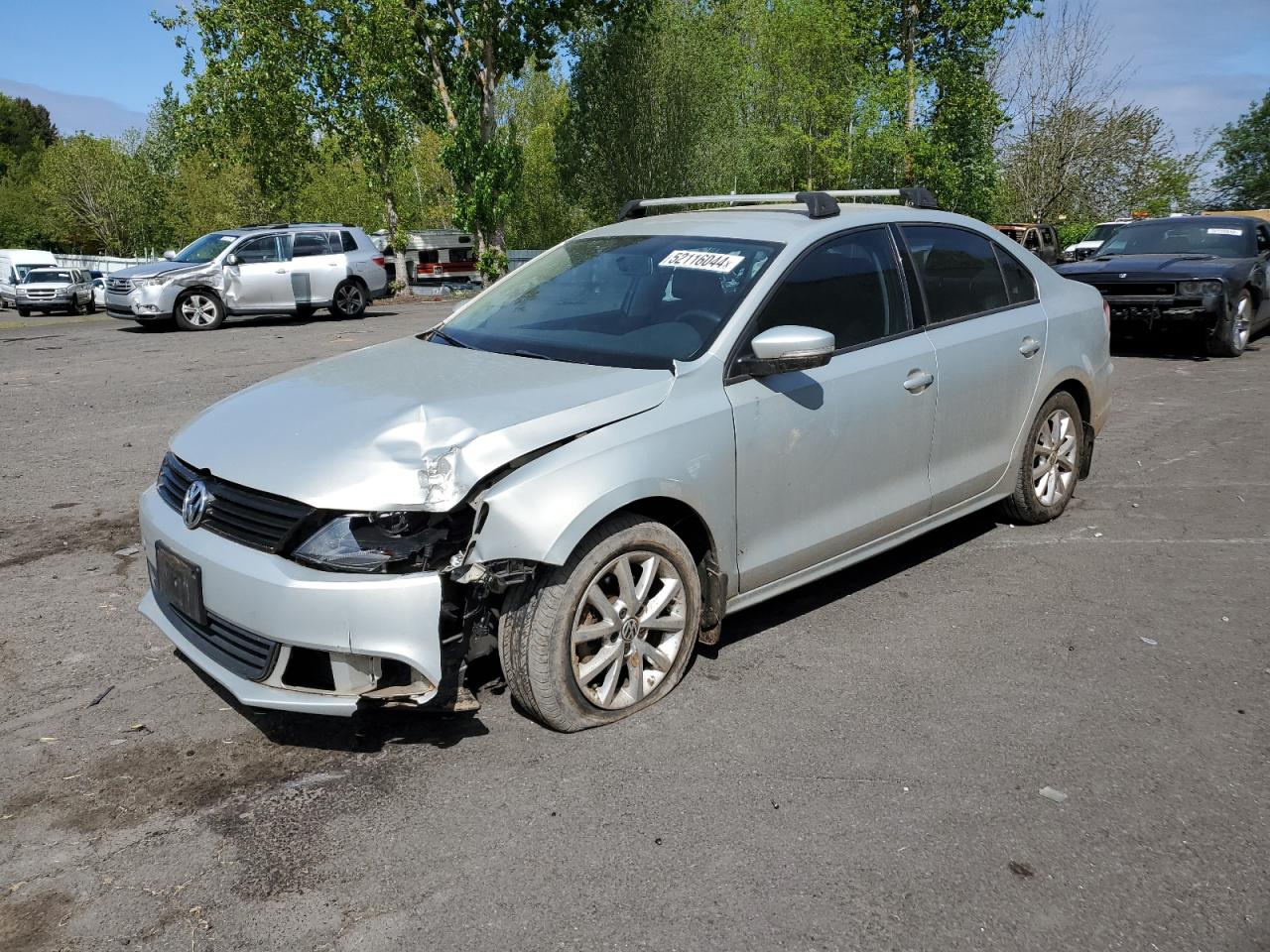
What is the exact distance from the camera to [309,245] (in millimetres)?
20500

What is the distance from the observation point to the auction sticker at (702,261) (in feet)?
14.2

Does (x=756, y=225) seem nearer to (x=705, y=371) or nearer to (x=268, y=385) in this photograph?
(x=705, y=371)

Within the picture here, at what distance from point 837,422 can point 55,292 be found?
100ft

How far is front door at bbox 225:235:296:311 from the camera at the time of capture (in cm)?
1944

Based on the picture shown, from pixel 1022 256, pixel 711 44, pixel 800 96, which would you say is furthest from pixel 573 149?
pixel 1022 256

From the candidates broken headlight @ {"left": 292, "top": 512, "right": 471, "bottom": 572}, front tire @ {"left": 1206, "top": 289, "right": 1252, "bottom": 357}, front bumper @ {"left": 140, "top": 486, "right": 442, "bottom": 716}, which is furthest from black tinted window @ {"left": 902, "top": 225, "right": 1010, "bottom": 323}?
front tire @ {"left": 1206, "top": 289, "right": 1252, "bottom": 357}

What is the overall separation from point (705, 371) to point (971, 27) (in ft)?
103

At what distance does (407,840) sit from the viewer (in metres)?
3.02

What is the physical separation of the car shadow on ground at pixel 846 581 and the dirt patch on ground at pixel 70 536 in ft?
11.3

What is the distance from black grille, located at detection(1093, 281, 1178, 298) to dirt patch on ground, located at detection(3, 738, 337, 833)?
436 inches

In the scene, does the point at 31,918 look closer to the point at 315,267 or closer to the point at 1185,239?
the point at 1185,239

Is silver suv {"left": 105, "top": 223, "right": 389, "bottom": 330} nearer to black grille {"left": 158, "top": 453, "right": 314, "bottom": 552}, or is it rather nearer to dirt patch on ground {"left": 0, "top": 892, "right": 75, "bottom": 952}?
black grille {"left": 158, "top": 453, "right": 314, "bottom": 552}

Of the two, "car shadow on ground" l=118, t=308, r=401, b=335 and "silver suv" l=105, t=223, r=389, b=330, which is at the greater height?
"silver suv" l=105, t=223, r=389, b=330

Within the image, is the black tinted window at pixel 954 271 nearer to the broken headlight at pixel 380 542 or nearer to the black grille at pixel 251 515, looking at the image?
the broken headlight at pixel 380 542
